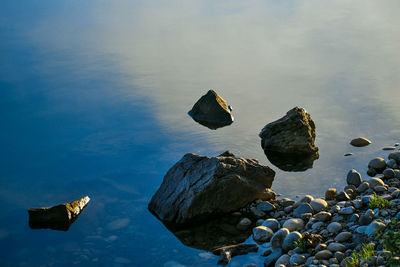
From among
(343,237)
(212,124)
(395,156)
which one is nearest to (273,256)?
Result: (343,237)

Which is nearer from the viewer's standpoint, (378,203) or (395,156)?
(378,203)

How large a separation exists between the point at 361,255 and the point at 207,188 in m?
3.13

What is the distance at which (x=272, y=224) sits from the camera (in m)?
8.62

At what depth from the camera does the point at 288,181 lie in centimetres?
1053

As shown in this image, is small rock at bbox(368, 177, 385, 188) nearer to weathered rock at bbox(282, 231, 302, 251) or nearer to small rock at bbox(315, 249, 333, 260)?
weathered rock at bbox(282, 231, 302, 251)

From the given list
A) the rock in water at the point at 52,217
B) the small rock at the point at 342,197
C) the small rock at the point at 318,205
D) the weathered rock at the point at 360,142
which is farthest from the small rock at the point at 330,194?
the rock in water at the point at 52,217

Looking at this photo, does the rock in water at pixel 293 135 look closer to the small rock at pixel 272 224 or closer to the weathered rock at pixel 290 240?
the small rock at pixel 272 224

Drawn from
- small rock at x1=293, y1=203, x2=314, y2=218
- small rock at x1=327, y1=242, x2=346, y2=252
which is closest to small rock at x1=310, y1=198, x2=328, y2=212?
small rock at x1=293, y1=203, x2=314, y2=218

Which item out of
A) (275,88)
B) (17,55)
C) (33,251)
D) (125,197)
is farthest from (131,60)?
(33,251)

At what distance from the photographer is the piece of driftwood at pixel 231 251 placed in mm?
7868

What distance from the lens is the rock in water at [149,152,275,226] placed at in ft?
29.3

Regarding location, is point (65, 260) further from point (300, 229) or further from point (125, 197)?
point (300, 229)

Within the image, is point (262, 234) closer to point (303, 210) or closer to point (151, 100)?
point (303, 210)

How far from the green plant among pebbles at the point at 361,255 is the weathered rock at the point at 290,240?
1079mm
